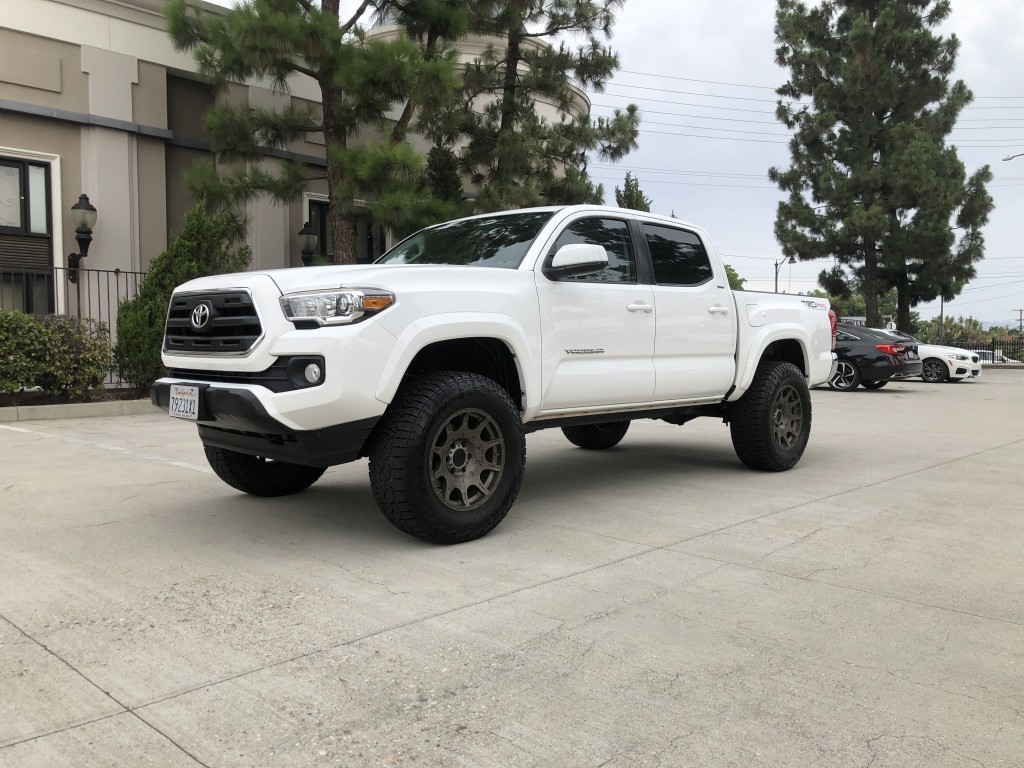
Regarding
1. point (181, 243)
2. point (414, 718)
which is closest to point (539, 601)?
point (414, 718)

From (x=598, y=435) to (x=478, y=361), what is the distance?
3.30 m

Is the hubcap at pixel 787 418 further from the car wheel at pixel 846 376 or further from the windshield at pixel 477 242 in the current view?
the car wheel at pixel 846 376

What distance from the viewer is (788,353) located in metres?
7.14

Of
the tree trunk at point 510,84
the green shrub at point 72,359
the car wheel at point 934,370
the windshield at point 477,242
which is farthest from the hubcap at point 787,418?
the car wheel at point 934,370

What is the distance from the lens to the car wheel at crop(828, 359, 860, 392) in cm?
1681

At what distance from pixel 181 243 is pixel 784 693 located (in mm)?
10960

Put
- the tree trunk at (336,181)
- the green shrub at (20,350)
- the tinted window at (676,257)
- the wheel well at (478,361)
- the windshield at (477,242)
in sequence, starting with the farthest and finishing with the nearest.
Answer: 1. the tree trunk at (336,181)
2. the green shrub at (20,350)
3. the tinted window at (676,257)
4. the windshield at (477,242)
5. the wheel well at (478,361)

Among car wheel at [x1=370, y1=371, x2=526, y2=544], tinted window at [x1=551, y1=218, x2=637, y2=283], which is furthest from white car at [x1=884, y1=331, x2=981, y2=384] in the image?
car wheel at [x1=370, y1=371, x2=526, y2=544]

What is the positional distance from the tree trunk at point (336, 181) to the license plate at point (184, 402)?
8425mm

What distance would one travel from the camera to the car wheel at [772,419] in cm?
641

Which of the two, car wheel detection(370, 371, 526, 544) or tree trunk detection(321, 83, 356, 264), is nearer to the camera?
car wheel detection(370, 371, 526, 544)

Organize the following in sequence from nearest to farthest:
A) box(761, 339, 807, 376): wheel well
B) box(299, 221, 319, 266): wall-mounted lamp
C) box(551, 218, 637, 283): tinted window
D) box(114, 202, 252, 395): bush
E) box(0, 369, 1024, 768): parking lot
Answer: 1. box(0, 369, 1024, 768): parking lot
2. box(551, 218, 637, 283): tinted window
3. box(761, 339, 807, 376): wheel well
4. box(114, 202, 252, 395): bush
5. box(299, 221, 319, 266): wall-mounted lamp

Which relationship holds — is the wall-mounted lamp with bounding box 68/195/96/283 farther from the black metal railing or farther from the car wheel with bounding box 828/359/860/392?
the car wheel with bounding box 828/359/860/392

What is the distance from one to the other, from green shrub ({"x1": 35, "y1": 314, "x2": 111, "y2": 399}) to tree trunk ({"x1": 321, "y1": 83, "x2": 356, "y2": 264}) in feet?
12.0
